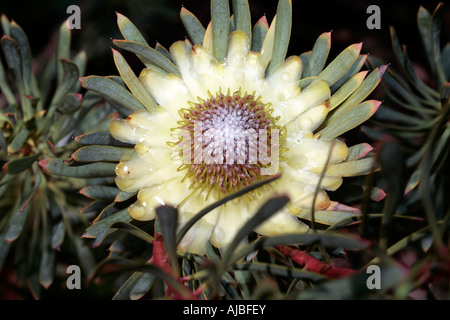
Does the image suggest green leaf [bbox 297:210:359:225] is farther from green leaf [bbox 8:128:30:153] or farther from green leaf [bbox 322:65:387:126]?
green leaf [bbox 8:128:30:153]

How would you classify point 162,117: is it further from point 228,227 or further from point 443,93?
point 443,93

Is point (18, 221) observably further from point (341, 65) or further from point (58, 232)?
point (341, 65)

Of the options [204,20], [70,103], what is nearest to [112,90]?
[70,103]

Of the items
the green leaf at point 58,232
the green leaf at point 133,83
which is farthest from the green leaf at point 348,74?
the green leaf at point 58,232

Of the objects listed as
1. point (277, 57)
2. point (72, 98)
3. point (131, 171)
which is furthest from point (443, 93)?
point (72, 98)

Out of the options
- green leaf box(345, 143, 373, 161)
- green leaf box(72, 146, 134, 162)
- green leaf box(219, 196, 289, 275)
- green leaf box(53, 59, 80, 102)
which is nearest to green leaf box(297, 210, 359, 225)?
green leaf box(345, 143, 373, 161)

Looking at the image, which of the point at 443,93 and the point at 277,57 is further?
the point at 443,93
